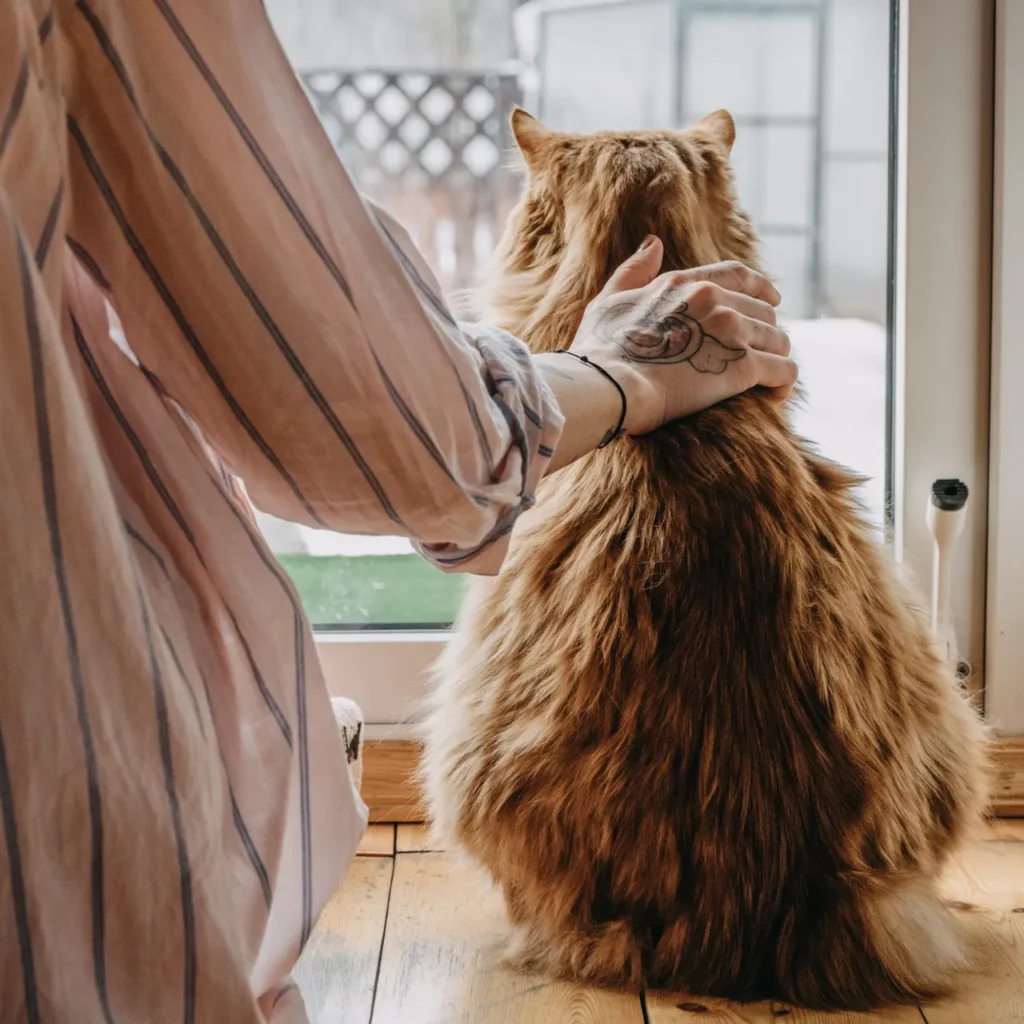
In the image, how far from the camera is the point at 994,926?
3.75ft

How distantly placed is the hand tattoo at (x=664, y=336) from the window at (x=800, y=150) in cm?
48

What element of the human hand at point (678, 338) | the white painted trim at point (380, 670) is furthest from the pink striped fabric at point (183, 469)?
the white painted trim at point (380, 670)

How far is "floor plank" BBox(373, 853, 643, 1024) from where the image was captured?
1.00 meters

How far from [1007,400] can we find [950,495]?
129 mm

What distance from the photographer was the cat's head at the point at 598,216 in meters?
1.05

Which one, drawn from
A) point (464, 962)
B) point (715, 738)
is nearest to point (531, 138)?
point (715, 738)

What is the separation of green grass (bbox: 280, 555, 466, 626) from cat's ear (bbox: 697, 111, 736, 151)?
0.67 metres

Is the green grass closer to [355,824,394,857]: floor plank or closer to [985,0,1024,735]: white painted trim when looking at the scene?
[355,824,394,857]: floor plank

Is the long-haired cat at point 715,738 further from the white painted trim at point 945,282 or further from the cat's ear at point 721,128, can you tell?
the white painted trim at point 945,282

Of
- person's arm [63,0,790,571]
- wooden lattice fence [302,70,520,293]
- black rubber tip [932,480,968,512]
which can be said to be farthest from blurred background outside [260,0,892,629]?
person's arm [63,0,790,571]

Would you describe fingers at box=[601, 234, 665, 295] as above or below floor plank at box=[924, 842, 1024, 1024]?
above

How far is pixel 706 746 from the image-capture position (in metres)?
0.92

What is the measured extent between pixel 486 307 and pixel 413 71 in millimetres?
462

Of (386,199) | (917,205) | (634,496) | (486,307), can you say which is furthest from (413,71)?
(634,496)
